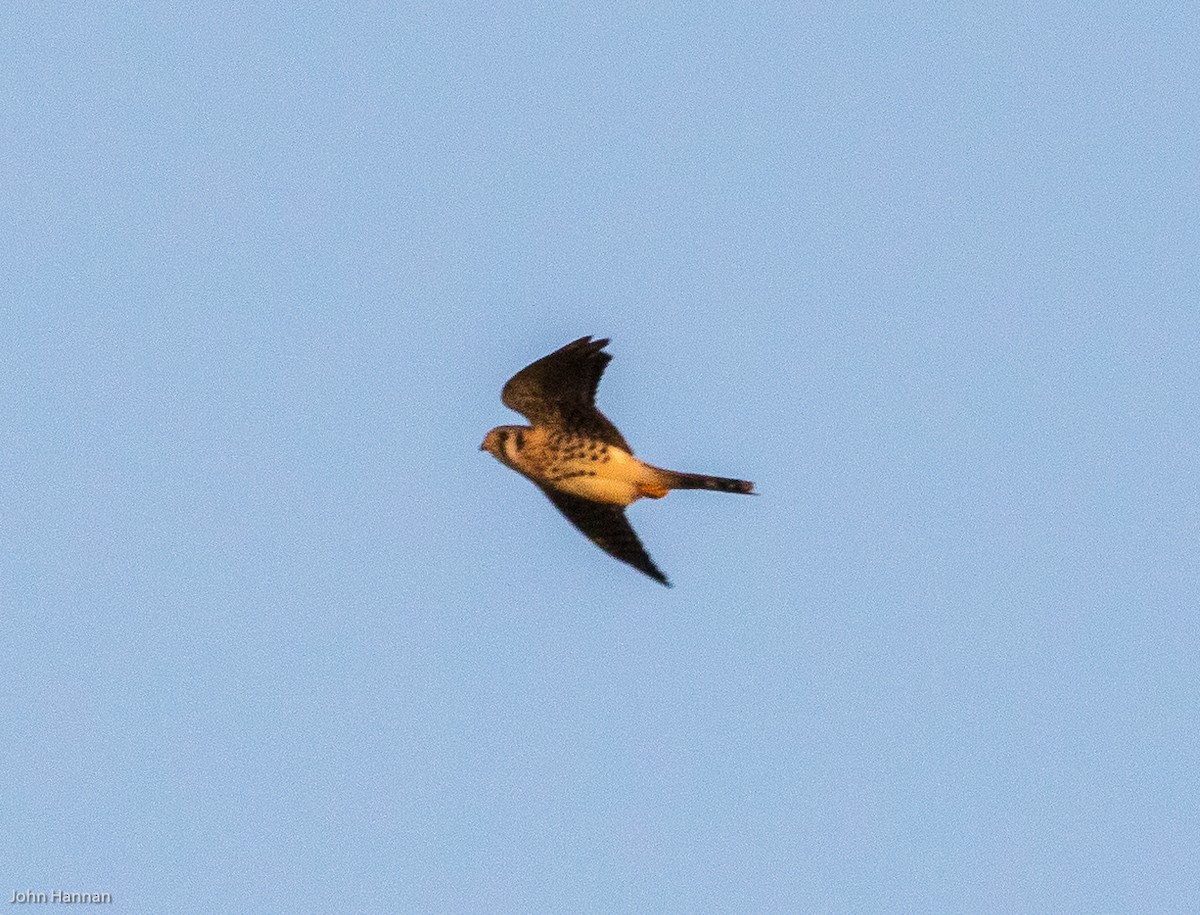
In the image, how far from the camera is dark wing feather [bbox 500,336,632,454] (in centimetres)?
1809

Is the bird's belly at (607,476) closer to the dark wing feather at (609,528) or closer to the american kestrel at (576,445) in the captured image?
the american kestrel at (576,445)

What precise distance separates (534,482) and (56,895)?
5.09m

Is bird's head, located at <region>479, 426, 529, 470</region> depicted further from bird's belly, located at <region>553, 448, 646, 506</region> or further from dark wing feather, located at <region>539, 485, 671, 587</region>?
dark wing feather, located at <region>539, 485, 671, 587</region>

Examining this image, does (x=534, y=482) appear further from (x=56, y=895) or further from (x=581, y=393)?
(x=56, y=895)

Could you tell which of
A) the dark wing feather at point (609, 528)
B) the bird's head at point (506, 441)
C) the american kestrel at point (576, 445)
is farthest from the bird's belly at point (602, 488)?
the bird's head at point (506, 441)

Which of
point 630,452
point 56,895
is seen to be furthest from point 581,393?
point 56,895

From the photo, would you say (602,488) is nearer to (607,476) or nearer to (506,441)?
(607,476)

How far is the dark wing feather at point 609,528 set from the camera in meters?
19.6

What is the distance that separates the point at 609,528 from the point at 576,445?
1098 mm

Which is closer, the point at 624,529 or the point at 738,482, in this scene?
the point at 738,482

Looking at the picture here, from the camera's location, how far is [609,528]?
1962cm

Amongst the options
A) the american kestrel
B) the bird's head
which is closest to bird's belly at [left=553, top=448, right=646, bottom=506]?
the american kestrel

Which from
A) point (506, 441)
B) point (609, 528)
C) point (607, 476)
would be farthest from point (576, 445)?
point (609, 528)

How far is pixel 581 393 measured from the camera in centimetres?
1838
